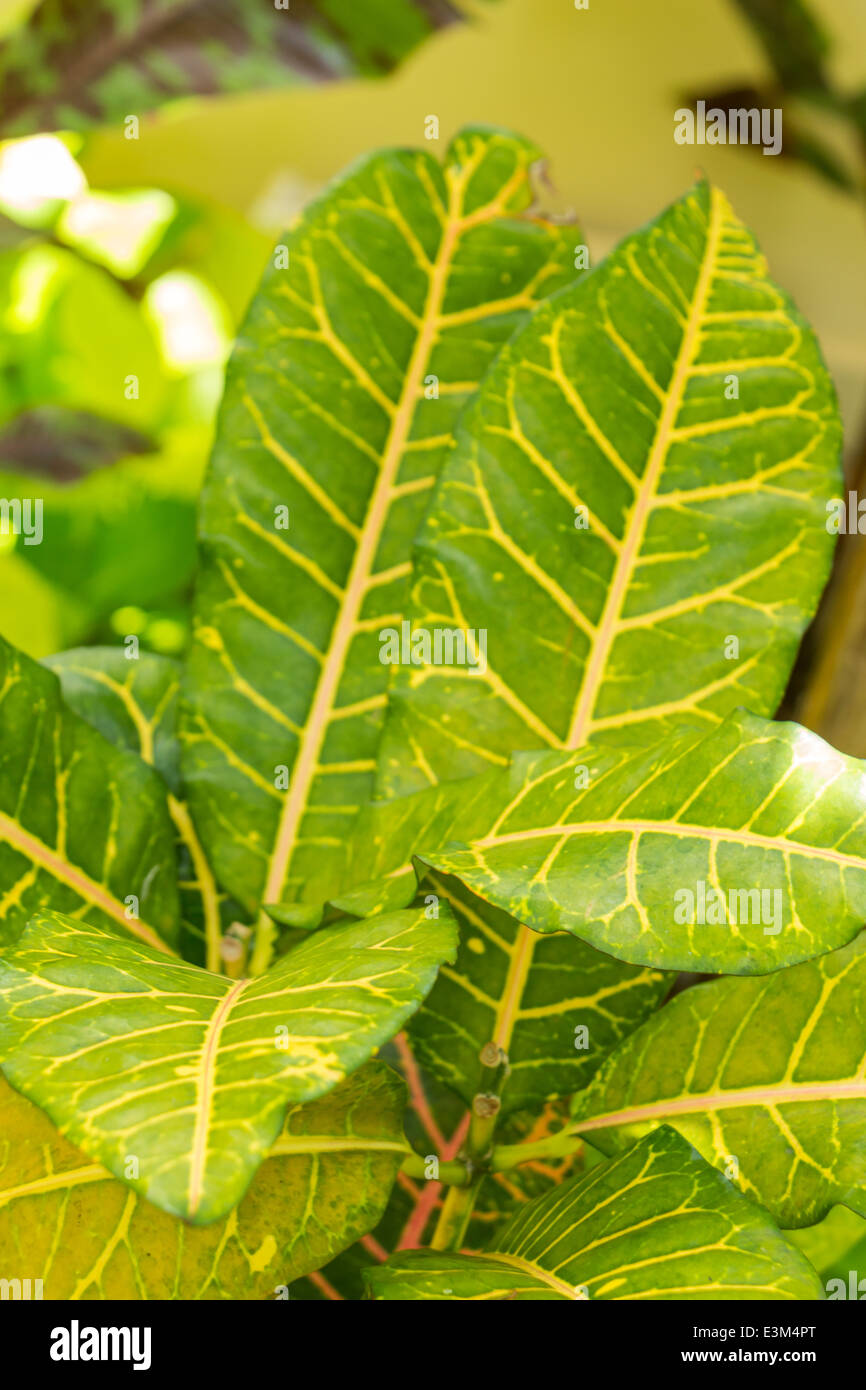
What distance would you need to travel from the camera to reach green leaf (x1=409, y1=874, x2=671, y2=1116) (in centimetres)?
45

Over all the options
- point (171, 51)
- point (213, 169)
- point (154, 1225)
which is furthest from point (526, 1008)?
point (213, 169)

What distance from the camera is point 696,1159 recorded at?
1.28ft

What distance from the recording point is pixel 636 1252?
1.20 ft

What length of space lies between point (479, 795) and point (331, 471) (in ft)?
0.58

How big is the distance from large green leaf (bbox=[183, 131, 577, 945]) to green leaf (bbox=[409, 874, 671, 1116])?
0.07 m

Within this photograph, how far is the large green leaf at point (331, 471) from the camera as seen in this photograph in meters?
0.50

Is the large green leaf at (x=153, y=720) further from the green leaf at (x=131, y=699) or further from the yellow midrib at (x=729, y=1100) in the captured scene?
the yellow midrib at (x=729, y=1100)

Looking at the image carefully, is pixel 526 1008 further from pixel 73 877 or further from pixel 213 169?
pixel 213 169

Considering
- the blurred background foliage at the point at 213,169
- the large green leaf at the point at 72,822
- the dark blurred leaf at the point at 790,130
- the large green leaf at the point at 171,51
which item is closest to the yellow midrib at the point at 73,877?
the large green leaf at the point at 72,822

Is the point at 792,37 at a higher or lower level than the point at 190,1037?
higher

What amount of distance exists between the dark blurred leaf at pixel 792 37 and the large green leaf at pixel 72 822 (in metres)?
1.65
